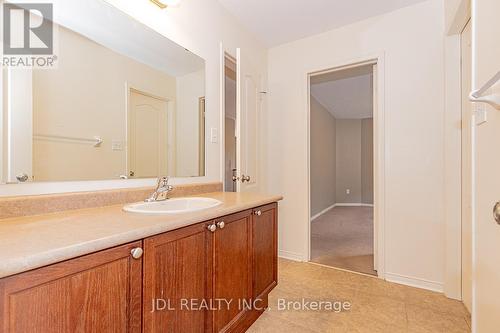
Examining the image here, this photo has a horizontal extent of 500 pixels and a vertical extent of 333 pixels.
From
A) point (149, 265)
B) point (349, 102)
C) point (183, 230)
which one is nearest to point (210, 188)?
point (183, 230)

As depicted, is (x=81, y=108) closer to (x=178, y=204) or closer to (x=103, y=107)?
(x=103, y=107)

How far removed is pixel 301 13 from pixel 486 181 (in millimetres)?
1985

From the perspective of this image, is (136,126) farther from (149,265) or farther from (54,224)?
(149,265)

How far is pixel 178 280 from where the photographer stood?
0.93m

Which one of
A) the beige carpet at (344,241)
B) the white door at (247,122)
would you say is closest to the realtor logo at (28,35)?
the white door at (247,122)

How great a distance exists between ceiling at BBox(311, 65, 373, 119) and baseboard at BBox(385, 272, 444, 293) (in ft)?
6.42

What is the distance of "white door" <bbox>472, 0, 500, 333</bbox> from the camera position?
30.8 inches

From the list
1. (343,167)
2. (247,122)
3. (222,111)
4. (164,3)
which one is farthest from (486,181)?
(343,167)

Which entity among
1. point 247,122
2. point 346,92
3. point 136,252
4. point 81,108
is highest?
point 346,92

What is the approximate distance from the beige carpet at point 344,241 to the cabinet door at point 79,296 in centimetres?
221

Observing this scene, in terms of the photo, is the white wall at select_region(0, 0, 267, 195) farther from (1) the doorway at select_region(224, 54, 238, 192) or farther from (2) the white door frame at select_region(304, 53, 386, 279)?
(2) the white door frame at select_region(304, 53, 386, 279)

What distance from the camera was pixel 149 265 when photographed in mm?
818

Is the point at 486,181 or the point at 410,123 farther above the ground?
the point at 410,123

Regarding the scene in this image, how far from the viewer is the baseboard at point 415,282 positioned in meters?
1.98
